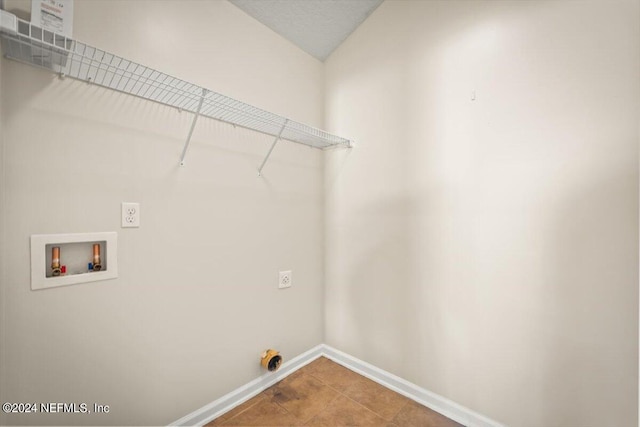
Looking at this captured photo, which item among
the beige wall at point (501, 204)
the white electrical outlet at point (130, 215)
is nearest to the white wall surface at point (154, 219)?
the white electrical outlet at point (130, 215)

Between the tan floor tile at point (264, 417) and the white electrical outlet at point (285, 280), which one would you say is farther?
the white electrical outlet at point (285, 280)

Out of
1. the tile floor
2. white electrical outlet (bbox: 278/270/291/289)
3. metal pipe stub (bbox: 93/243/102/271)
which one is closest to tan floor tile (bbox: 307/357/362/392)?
the tile floor

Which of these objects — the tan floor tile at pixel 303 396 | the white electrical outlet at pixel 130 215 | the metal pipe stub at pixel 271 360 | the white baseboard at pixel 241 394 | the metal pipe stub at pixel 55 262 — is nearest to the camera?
the metal pipe stub at pixel 55 262

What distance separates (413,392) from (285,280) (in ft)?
3.36

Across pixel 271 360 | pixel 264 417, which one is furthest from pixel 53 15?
pixel 264 417

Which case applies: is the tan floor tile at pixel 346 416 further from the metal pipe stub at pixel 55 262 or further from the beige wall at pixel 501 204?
the metal pipe stub at pixel 55 262

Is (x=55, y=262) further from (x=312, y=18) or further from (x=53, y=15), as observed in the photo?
(x=312, y=18)

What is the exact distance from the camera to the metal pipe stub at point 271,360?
1575 mm

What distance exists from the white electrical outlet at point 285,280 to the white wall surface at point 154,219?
5 centimetres

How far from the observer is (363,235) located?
5.97 ft

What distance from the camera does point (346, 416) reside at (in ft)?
4.64

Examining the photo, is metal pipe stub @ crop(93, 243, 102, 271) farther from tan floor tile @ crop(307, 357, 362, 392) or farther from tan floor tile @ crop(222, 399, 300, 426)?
tan floor tile @ crop(307, 357, 362, 392)

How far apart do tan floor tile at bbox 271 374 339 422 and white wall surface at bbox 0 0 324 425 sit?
0.64 ft

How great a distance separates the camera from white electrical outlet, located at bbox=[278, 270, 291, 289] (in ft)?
5.76
